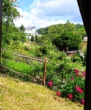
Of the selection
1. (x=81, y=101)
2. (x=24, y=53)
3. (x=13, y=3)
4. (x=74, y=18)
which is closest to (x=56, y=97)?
(x=81, y=101)

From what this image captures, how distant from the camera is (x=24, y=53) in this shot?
258cm

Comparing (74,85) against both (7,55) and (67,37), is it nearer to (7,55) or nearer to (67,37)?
(67,37)

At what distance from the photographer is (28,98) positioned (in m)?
2.28

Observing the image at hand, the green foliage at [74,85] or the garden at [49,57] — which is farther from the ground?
the garden at [49,57]

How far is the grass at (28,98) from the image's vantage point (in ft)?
7.04

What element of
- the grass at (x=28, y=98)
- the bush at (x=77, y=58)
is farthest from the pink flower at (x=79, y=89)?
the bush at (x=77, y=58)

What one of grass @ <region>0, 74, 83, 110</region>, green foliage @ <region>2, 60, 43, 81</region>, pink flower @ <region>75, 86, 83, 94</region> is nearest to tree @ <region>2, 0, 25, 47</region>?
green foliage @ <region>2, 60, 43, 81</region>

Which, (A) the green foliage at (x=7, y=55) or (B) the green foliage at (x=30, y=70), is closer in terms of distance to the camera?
(B) the green foliage at (x=30, y=70)

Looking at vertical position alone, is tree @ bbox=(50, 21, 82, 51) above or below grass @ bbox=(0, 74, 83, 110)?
above

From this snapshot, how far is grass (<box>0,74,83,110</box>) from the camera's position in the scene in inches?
84.5

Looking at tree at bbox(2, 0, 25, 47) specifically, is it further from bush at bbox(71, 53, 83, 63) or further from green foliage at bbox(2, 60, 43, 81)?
bush at bbox(71, 53, 83, 63)

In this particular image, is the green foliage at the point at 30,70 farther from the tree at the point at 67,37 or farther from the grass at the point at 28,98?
the tree at the point at 67,37

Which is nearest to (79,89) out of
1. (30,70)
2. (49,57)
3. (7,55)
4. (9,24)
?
(49,57)

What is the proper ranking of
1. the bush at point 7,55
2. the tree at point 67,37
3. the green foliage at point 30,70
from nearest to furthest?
the tree at point 67,37 → the green foliage at point 30,70 → the bush at point 7,55
